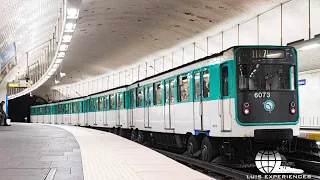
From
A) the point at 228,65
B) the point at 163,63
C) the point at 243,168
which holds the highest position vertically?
the point at 163,63

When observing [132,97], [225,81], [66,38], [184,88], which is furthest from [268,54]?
[132,97]

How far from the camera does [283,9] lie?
18.3 m

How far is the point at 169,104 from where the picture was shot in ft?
55.0

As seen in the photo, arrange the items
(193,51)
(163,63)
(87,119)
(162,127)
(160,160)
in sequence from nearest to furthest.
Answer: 1. (160,160)
2. (162,127)
3. (193,51)
4. (163,63)
5. (87,119)

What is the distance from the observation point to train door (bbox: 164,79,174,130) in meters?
16.5

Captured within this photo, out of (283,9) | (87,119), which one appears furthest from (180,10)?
(87,119)

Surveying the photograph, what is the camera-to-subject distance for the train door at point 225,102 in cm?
1215

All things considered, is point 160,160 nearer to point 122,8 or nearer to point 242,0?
point 242,0

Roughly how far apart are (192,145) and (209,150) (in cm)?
153

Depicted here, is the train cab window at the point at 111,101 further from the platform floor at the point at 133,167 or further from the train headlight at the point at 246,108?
the train headlight at the point at 246,108

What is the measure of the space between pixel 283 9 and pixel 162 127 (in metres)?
6.59

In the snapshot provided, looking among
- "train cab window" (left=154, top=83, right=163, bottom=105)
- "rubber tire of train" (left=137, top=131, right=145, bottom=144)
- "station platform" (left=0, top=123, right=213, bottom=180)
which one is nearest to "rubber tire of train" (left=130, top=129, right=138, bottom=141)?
"rubber tire of train" (left=137, top=131, right=145, bottom=144)

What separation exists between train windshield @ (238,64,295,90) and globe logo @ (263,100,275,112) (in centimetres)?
38

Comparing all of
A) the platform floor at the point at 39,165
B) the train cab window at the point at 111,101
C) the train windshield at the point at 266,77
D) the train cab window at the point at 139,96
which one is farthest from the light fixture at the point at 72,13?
the train cab window at the point at 111,101
